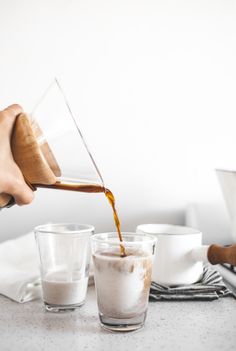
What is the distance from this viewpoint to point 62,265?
79 centimetres

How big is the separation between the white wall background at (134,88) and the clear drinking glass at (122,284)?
62cm

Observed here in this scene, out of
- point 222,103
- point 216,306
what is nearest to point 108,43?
point 222,103

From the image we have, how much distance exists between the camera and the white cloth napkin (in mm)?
834

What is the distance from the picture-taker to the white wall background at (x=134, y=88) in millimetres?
1285

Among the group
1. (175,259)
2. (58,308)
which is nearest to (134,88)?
(175,259)

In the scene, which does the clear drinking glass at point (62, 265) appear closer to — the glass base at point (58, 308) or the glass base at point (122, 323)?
the glass base at point (58, 308)

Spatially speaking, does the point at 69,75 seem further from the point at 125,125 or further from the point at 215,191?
the point at 215,191

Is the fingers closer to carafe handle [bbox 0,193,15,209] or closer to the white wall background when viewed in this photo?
carafe handle [bbox 0,193,15,209]

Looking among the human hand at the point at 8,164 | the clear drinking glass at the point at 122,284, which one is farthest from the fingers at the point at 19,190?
the clear drinking glass at the point at 122,284

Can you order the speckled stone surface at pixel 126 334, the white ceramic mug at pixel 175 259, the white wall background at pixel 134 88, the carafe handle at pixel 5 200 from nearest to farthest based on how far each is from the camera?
the speckled stone surface at pixel 126 334 → the carafe handle at pixel 5 200 → the white ceramic mug at pixel 175 259 → the white wall background at pixel 134 88

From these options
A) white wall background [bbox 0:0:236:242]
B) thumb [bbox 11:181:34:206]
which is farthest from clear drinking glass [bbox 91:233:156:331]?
white wall background [bbox 0:0:236:242]

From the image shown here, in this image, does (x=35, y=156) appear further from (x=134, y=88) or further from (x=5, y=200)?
(x=134, y=88)

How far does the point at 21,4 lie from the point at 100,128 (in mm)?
388

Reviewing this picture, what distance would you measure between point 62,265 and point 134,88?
66 cm
